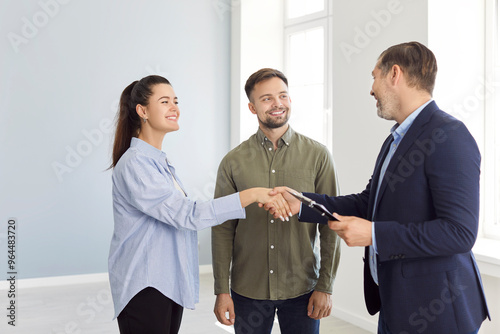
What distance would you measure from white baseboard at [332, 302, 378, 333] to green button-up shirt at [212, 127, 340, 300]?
69.4 inches

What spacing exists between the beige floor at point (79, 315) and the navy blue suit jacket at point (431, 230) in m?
2.18

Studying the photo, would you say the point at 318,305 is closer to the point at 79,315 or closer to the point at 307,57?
the point at 79,315

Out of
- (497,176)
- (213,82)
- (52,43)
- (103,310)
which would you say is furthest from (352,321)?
(52,43)

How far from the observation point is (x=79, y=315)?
3975 mm

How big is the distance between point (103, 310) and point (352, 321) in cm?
196

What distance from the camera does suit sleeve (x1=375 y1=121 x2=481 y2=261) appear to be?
1.41 m

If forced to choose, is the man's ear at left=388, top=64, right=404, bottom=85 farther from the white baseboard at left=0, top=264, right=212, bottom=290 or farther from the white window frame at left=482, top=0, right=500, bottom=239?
the white baseboard at left=0, top=264, right=212, bottom=290

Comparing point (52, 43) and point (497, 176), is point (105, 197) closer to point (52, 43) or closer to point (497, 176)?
point (52, 43)

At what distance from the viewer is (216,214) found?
6.14ft

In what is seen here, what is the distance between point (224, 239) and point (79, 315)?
239 centimetres

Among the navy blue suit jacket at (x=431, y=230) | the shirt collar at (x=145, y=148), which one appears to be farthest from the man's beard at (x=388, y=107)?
the shirt collar at (x=145, y=148)

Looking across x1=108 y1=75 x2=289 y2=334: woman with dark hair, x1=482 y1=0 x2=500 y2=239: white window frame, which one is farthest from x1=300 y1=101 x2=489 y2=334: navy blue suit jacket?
x1=482 y1=0 x2=500 y2=239: white window frame

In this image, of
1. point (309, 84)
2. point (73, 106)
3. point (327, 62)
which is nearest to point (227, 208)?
point (327, 62)

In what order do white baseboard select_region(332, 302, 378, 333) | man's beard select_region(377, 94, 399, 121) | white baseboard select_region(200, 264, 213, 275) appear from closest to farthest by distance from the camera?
man's beard select_region(377, 94, 399, 121) → white baseboard select_region(332, 302, 378, 333) → white baseboard select_region(200, 264, 213, 275)
